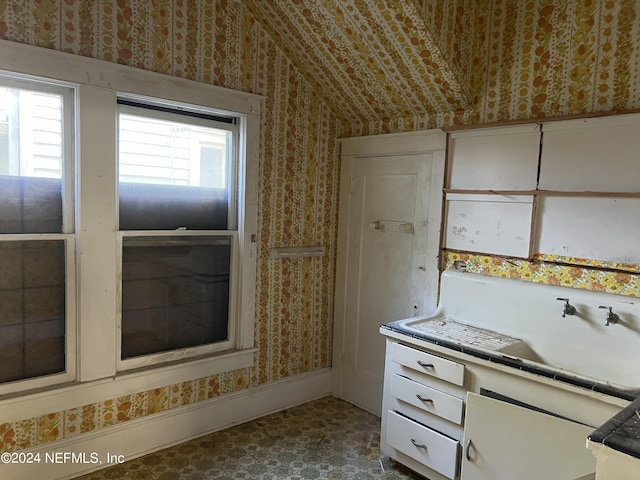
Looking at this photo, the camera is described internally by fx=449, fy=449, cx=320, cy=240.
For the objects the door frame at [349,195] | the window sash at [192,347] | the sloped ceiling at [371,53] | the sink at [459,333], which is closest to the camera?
the sink at [459,333]

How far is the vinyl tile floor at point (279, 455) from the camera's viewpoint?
2.43m

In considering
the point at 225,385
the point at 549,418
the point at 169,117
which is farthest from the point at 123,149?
the point at 549,418

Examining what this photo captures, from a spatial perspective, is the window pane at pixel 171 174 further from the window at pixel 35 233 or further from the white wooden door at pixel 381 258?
the white wooden door at pixel 381 258

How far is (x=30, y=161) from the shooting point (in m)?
2.19

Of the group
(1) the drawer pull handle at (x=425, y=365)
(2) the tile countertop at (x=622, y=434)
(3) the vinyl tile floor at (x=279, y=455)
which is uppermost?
(2) the tile countertop at (x=622, y=434)

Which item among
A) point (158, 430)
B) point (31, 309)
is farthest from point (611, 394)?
point (31, 309)

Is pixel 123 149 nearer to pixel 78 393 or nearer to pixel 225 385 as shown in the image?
pixel 78 393

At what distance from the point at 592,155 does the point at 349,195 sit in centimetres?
162

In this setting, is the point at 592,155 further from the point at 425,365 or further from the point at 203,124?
the point at 203,124

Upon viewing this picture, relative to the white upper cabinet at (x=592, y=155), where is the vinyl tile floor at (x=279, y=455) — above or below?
below

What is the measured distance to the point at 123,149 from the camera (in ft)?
8.07

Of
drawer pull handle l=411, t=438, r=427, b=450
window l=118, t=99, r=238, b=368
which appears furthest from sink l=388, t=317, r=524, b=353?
window l=118, t=99, r=238, b=368

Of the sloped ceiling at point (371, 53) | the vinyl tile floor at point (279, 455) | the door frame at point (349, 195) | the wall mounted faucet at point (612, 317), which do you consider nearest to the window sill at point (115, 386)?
the vinyl tile floor at point (279, 455)

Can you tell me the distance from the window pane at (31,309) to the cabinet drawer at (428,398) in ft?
5.89
